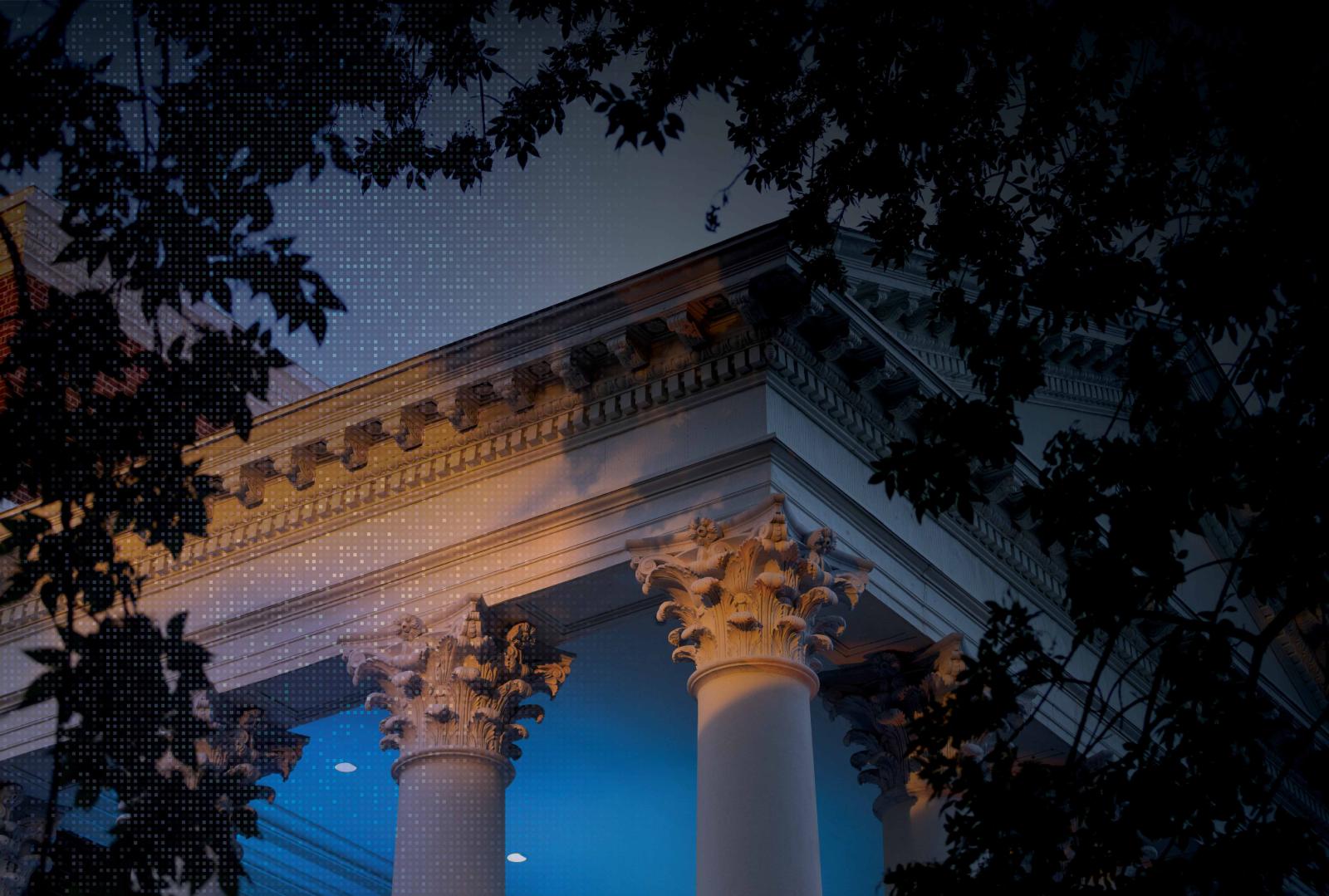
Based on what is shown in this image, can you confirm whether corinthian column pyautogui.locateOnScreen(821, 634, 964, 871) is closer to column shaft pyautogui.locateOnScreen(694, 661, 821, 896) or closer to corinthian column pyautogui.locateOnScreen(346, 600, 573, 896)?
column shaft pyautogui.locateOnScreen(694, 661, 821, 896)

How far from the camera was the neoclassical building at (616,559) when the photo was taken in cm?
1198

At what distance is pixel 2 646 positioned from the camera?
53.6ft

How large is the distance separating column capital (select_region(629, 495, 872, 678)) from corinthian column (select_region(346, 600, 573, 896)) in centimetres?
170

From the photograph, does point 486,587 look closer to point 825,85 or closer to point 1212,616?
point 825,85

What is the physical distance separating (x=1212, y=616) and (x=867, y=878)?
1430 cm

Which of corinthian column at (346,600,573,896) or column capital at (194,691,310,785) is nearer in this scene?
corinthian column at (346,600,573,896)

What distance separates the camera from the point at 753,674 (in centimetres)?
1168

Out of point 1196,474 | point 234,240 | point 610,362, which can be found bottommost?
point 1196,474


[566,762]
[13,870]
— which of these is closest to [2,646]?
[13,870]

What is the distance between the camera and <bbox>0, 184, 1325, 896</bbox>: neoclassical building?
12.0 m

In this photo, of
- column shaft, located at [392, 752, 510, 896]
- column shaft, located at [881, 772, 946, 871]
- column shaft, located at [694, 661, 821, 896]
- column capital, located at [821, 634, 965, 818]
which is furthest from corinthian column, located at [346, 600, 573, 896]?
column shaft, located at [881, 772, 946, 871]

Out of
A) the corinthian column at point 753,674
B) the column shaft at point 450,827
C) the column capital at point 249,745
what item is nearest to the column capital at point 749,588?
the corinthian column at point 753,674

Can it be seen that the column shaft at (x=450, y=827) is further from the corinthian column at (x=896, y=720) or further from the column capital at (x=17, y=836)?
the column capital at (x=17, y=836)

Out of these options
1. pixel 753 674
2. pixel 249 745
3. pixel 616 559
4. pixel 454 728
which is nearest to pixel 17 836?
pixel 249 745
